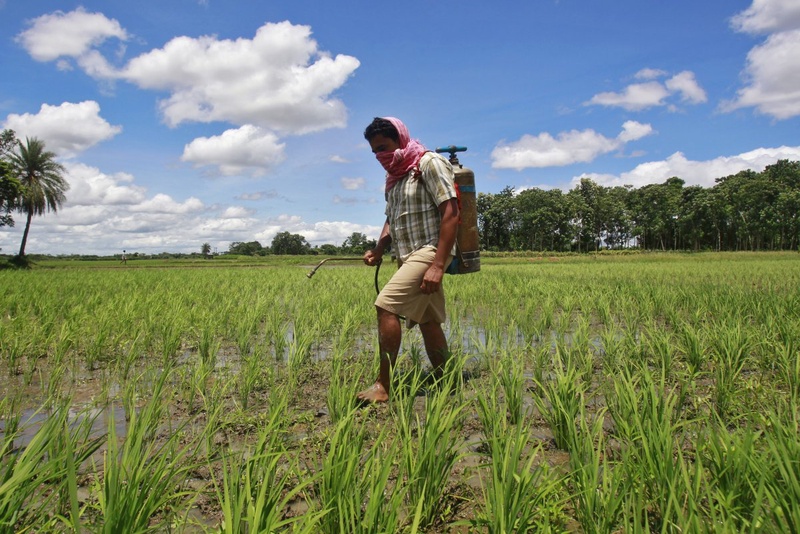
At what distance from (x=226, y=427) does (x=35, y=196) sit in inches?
1484

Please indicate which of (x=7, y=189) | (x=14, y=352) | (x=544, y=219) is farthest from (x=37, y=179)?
(x=544, y=219)

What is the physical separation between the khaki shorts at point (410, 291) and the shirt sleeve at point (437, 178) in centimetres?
32

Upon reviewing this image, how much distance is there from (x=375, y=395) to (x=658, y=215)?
183 ft

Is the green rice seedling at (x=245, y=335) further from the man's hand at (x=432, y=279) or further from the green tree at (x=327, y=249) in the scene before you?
the green tree at (x=327, y=249)

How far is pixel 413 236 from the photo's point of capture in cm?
256

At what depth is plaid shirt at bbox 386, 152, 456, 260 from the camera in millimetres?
Result: 2416

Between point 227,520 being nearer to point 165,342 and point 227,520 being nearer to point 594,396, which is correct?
point 594,396

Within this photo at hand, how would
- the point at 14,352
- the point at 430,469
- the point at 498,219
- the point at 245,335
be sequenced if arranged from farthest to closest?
the point at 498,219, the point at 245,335, the point at 14,352, the point at 430,469

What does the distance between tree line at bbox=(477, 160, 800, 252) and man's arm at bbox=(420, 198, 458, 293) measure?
5139cm

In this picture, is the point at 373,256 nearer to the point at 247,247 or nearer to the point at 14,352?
the point at 14,352

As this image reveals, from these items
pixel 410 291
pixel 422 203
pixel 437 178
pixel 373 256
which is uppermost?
pixel 437 178

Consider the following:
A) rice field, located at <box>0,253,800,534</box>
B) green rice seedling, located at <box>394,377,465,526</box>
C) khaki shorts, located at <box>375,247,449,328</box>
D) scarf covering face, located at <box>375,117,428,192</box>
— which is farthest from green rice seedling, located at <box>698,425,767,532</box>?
scarf covering face, located at <box>375,117,428,192</box>

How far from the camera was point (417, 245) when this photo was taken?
2.56 meters

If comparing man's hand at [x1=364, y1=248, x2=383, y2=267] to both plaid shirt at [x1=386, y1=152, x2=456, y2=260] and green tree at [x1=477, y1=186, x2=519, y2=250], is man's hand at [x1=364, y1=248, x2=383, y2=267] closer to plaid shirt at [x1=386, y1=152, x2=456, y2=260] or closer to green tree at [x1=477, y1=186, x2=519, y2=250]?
plaid shirt at [x1=386, y1=152, x2=456, y2=260]
